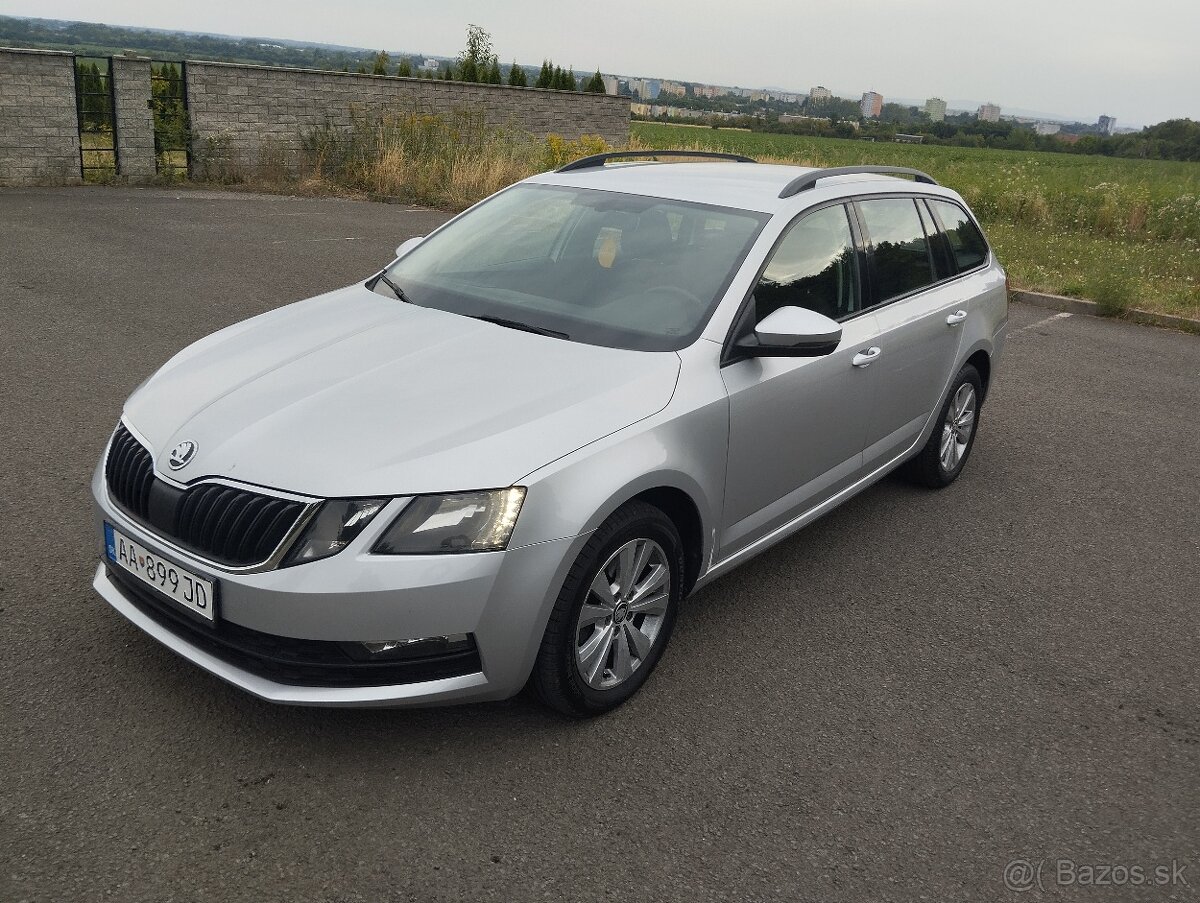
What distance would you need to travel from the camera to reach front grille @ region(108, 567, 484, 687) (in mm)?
2898

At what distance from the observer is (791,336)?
3604mm

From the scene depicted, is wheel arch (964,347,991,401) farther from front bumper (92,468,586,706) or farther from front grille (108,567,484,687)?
front grille (108,567,484,687)

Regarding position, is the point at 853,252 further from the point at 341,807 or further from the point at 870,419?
the point at 341,807

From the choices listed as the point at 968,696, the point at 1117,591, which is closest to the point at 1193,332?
the point at 1117,591

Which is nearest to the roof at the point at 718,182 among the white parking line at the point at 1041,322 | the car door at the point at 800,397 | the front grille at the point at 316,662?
the car door at the point at 800,397

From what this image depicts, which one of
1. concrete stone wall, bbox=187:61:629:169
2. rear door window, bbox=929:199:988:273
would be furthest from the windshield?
concrete stone wall, bbox=187:61:629:169

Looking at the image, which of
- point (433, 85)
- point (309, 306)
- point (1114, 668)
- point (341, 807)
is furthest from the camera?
point (433, 85)

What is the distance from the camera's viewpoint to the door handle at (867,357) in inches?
171

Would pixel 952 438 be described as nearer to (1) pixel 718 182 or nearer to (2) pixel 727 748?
(1) pixel 718 182

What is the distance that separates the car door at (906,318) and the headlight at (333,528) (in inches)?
99.5

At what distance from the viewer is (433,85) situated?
2230cm

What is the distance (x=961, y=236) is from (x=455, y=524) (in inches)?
152

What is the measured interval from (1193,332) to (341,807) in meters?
10.4

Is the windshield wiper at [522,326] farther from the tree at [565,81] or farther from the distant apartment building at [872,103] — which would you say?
the distant apartment building at [872,103]
